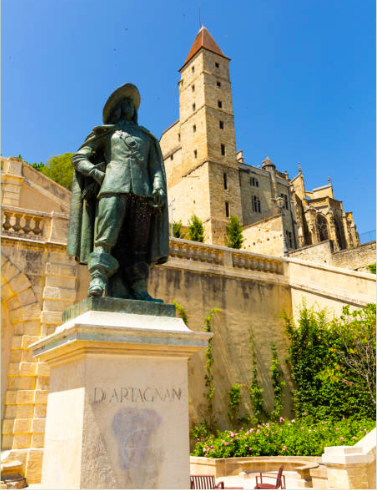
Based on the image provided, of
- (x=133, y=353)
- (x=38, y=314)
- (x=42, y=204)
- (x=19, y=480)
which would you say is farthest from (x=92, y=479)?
(x=42, y=204)

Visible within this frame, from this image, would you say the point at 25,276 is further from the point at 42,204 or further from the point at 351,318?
the point at 351,318

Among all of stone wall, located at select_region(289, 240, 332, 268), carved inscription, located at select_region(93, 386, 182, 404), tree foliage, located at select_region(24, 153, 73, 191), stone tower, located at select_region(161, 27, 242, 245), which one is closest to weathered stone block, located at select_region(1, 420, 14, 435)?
carved inscription, located at select_region(93, 386, 182, 404)

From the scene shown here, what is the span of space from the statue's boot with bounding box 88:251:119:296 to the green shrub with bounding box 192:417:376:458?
7713 millimetres

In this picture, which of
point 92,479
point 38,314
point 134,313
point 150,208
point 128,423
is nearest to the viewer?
point 92,479

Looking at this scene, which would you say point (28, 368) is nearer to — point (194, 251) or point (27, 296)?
point (27, 296)

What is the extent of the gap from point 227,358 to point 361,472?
6.49 metres

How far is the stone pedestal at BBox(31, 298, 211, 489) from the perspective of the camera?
10.4ft

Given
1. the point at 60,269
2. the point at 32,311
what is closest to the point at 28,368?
the point at 32,311

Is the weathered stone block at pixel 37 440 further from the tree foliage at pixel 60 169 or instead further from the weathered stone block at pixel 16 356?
the tree foliage at pixel 60 169

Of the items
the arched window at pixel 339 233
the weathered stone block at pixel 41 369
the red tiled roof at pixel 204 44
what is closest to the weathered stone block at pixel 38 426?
the weathered stone block at pixel 41 369

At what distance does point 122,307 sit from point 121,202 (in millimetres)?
949

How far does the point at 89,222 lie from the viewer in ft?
14.1

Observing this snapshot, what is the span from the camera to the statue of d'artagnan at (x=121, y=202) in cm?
396

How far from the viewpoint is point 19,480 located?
8578 millimetres
